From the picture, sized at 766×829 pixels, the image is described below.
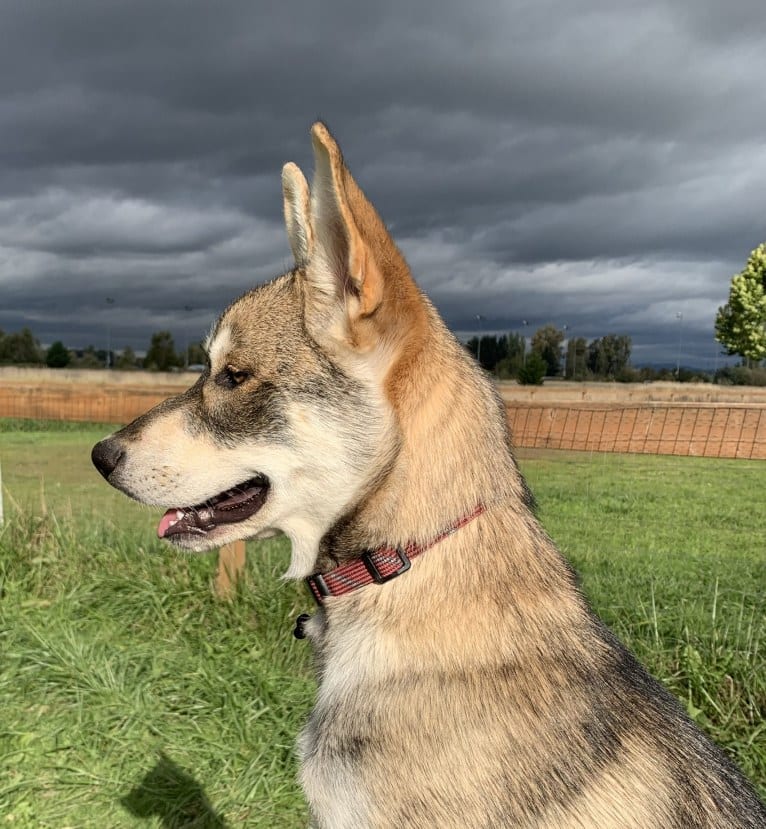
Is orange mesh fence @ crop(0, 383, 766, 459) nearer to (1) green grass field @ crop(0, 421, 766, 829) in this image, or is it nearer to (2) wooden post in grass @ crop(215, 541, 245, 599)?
(1) green grass field @ crop(0, 421, 766, 829)

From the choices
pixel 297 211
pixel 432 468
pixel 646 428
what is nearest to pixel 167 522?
pixel 432 468

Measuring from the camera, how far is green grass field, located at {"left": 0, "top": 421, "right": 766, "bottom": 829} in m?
4.38

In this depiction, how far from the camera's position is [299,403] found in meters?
2.82

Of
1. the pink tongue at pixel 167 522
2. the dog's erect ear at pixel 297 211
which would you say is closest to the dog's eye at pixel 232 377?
the dog's erect ear at pixel 297 211

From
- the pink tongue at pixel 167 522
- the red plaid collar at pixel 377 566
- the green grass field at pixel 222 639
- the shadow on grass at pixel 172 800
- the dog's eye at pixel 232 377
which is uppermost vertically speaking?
the dog's eye at pixel 232 377

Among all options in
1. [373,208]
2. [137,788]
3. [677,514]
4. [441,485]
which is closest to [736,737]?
[677,514]

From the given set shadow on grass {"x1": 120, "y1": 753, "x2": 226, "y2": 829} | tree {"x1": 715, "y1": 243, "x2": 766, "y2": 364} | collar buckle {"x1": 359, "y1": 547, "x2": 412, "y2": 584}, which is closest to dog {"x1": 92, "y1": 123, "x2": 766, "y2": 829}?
collar buckle {"x1": 359, "y1": 547, "x2": 412, "y2": 584}

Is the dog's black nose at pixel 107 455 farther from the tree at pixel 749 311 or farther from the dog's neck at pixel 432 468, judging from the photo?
the tree at pixel 749 311

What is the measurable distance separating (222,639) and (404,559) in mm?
3496

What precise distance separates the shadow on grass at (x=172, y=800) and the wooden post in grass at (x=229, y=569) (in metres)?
1.59

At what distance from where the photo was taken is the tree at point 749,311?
216 ft

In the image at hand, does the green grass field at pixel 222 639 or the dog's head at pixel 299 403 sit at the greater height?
the dog's head at pixel 299 403

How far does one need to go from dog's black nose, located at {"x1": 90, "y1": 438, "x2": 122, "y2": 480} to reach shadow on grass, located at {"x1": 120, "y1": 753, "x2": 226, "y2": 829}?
2297 mm

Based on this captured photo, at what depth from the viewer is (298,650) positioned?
540cm
